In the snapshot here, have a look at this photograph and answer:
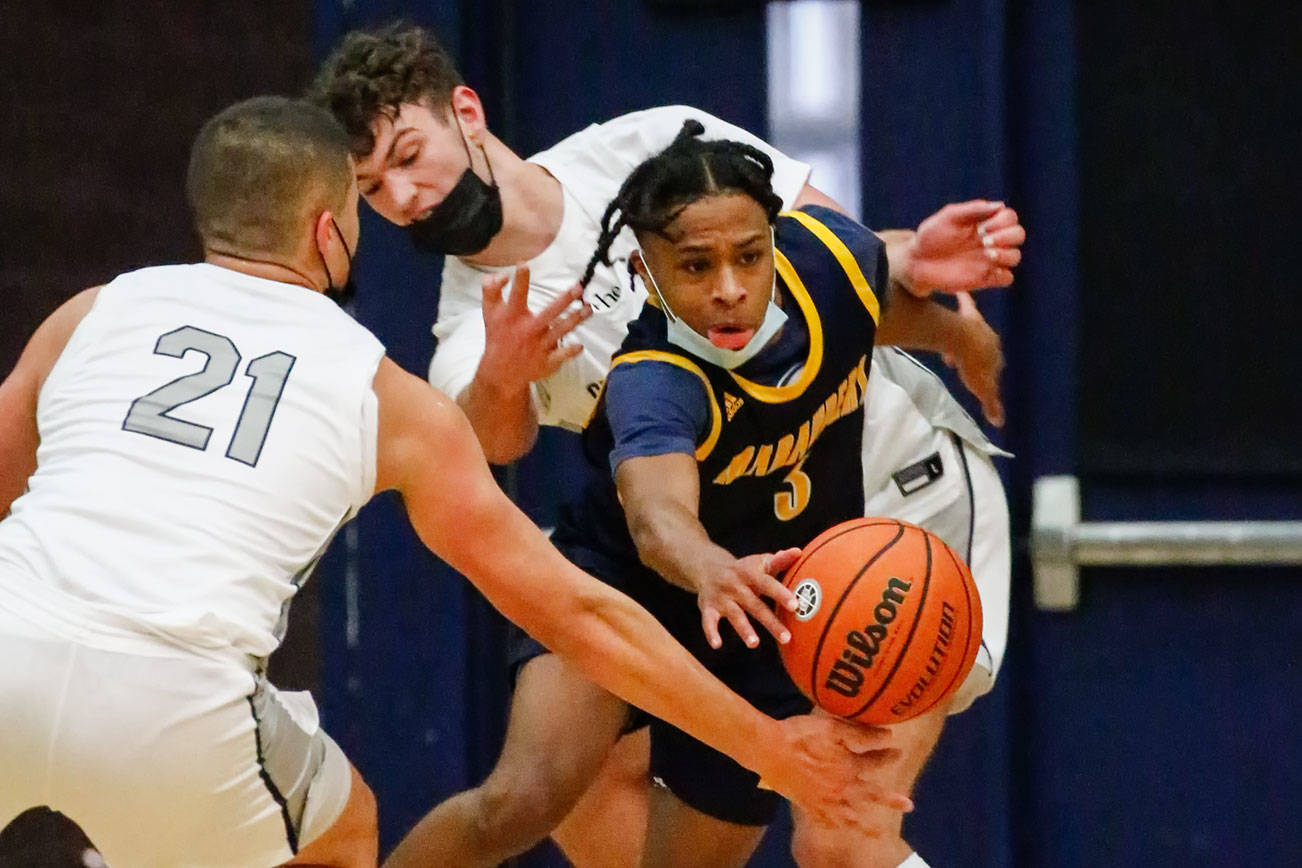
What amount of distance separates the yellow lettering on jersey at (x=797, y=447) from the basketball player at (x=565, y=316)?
0.92 ft

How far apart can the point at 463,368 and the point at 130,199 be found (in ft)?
5.19

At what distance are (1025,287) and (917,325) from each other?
114 cm

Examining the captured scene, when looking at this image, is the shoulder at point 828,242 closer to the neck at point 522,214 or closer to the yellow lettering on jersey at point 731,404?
the yellow lettering on jersey at point 731,404

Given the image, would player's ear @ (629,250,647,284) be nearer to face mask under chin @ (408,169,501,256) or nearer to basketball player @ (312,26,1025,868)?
basketball player @ (312,26,1025,868)

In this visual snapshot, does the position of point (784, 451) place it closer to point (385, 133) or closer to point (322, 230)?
point (322, 230)

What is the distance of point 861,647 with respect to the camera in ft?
9.71

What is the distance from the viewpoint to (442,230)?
379 centimetres

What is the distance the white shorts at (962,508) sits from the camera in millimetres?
3812

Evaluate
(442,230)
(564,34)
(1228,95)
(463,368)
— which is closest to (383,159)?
(442,230)

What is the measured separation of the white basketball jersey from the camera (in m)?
2.65

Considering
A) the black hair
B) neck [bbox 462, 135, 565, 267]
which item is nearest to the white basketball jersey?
the black hair

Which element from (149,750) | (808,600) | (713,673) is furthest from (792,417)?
(149,750)

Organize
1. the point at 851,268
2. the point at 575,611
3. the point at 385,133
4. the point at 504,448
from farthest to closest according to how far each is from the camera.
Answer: the point at 385,133, the point at 504,448, the point at 851,268, the point at 575,611

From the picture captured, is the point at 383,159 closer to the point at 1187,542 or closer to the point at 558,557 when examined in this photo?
the point at 558,557
